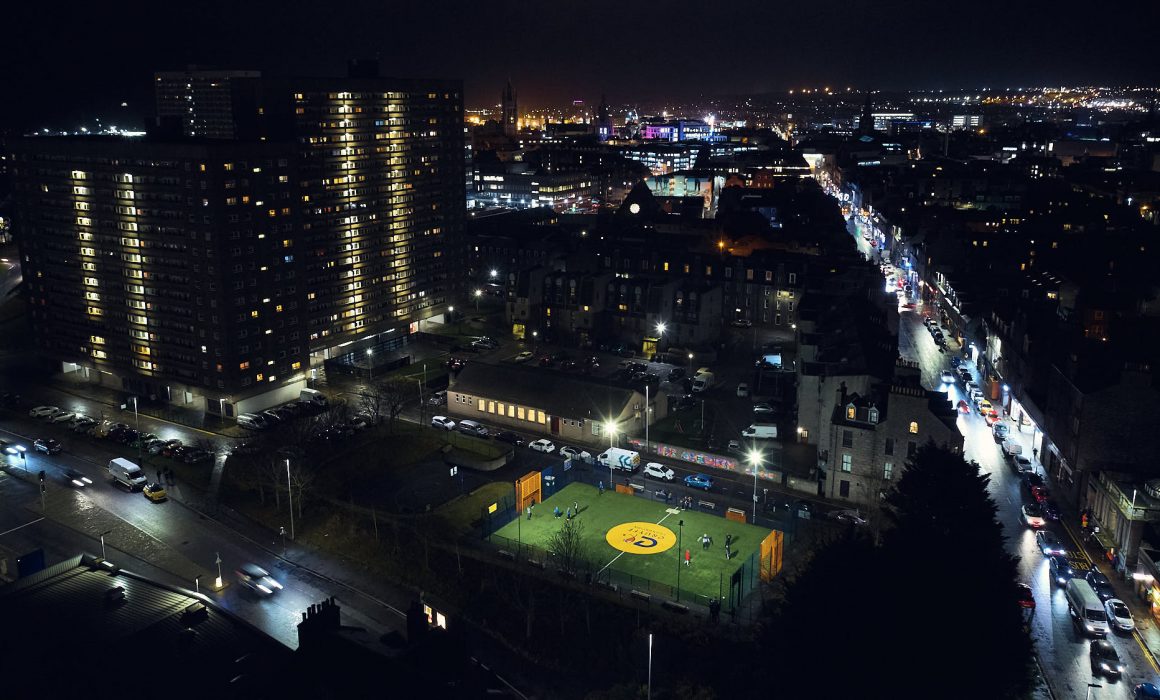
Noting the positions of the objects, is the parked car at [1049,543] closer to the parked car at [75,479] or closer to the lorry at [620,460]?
the lorry at [620,460]

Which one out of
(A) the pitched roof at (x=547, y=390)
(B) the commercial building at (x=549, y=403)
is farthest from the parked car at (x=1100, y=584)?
(A) the pitched roof at (x=547, y=390)

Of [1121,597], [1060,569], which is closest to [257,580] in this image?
[1060,569]

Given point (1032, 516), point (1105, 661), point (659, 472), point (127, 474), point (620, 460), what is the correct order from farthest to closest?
point (620, 460)
point (659, 472)
point (127, 474)
point (1032, 516)
point (1105, 661)

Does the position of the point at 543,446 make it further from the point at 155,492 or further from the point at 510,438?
the point at 155,492

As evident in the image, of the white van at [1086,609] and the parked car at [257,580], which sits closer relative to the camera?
the white van at [1086,609]

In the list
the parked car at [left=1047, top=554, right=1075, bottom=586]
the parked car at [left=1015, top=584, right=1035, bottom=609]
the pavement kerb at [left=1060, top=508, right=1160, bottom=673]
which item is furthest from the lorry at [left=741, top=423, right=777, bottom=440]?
the parked car at [left=1015, top=584, right=1035, bottom=609]

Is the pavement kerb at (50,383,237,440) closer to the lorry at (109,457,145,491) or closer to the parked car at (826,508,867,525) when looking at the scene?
the lorry at (109,457,145,491)
